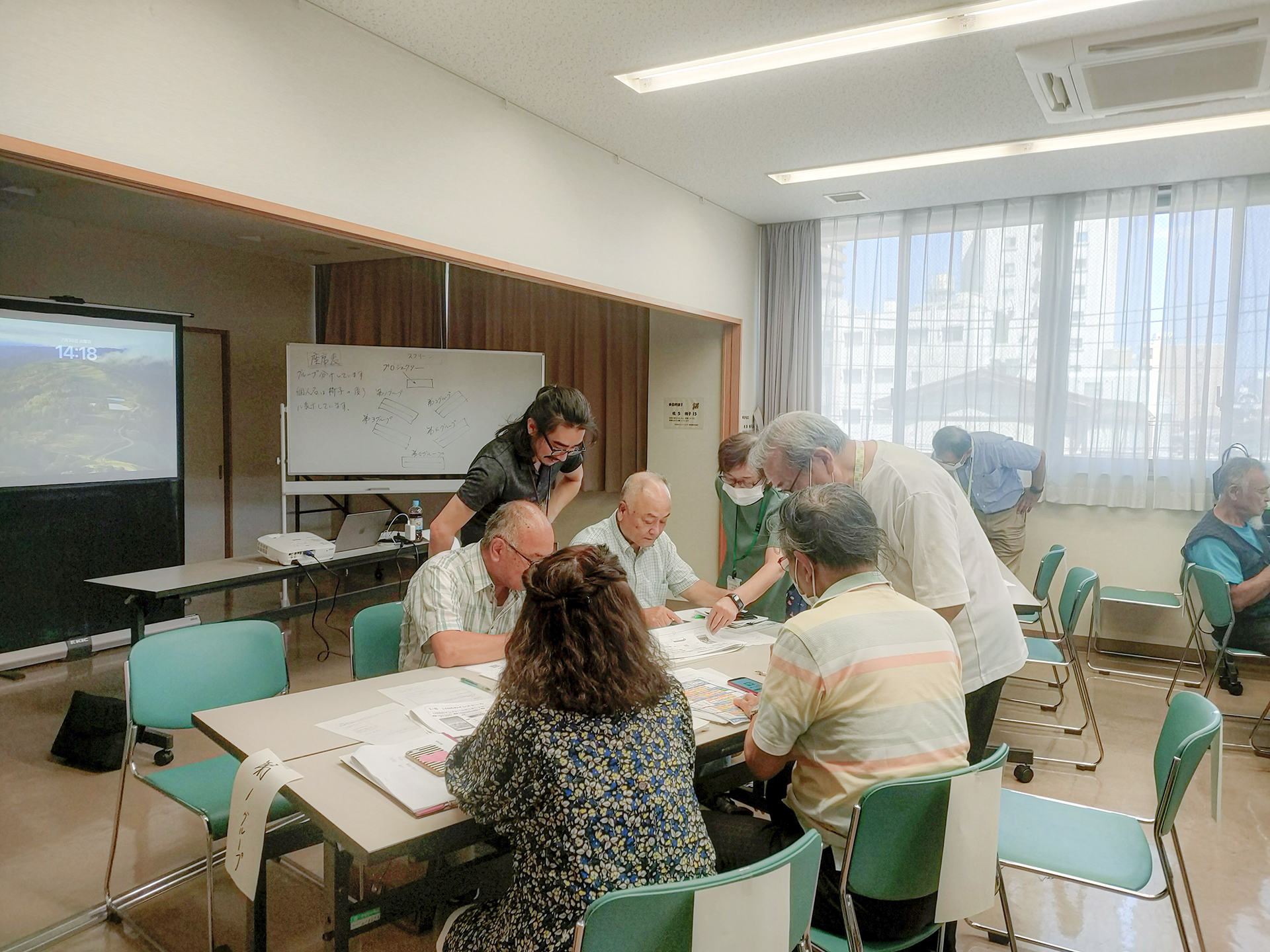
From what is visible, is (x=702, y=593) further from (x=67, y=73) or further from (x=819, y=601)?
(x=67, y=73)

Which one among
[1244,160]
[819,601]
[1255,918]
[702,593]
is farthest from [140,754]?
[1244,160]

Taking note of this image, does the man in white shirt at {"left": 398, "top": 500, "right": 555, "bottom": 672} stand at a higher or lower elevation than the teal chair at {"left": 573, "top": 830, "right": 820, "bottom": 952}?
higher

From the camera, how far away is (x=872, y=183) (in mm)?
4953

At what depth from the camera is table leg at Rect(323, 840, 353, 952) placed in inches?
62.6

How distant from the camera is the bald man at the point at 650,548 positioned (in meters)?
2.85

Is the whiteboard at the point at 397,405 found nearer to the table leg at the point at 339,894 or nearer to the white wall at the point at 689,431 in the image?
the white wall at the point at 689,431

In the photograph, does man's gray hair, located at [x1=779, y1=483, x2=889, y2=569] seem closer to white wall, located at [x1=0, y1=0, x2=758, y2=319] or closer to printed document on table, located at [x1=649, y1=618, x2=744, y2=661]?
printed document on table, located at [x1=649, y1=618, x2=744, y2=661]

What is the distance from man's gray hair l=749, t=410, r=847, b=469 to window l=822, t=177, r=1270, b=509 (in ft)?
11.7

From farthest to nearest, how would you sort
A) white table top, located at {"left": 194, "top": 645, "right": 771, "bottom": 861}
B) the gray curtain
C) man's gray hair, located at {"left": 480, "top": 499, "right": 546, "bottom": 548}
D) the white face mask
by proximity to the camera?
the gray curtain
the white face mask
man's gray hair, located at {"left": 480, "top": 499, "right": 546, "bottom": 548}
white table top, located at {"left": 194, "top": 645, "right": 771, "bottom": 861}

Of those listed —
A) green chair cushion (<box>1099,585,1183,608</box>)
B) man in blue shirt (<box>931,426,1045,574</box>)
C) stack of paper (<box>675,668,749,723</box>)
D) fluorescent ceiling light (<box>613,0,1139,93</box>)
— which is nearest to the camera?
stack of paper (<box>675,668,749,723</box>)

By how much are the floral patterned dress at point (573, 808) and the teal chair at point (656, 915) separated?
121 millimetres

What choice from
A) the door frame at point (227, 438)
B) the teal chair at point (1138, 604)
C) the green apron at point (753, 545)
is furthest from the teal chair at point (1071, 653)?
the door frame at point (227, 438)

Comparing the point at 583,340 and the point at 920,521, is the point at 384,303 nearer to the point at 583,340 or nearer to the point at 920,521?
the point at 583,340

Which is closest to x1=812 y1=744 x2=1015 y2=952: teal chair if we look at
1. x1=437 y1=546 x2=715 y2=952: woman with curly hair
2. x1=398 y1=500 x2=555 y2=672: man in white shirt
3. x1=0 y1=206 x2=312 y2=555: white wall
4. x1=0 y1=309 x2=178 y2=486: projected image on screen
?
x1=437 y1=546 x2=715 y2=952: woman with curly hair
